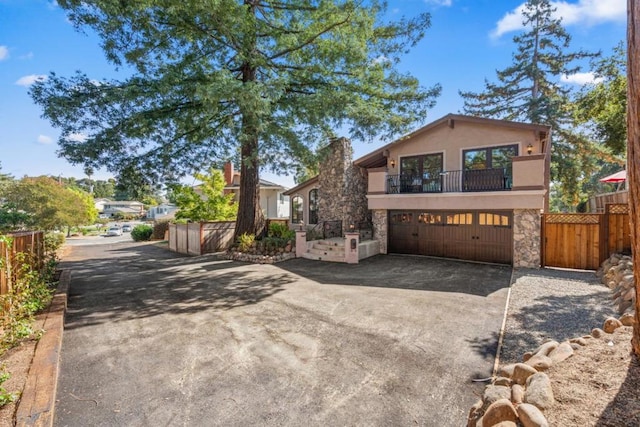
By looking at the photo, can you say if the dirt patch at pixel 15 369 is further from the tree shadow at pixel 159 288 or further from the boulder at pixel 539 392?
the boulder at pixel 539 392

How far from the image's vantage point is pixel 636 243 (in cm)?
282

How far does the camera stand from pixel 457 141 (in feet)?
40.0

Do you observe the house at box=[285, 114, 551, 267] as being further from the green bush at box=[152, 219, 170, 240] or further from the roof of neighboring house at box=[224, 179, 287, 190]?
the green bush at box=[152, 219, 170, 240]

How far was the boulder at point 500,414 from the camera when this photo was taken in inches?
93.3

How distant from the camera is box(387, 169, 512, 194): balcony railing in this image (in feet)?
36.5

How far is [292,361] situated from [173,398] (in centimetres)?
148

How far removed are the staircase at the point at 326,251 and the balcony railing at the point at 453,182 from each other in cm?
357

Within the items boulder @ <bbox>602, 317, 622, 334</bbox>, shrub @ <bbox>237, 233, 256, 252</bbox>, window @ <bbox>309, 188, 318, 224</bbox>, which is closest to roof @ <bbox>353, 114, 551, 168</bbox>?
window @ <bbox>309, 188, 318, 224</bbox>

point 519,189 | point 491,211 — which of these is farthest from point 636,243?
point 491,211

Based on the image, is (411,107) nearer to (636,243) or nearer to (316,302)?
A: (316,302)

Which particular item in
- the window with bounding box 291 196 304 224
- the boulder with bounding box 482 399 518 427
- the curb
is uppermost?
the window with bounding box 291 196 304 224

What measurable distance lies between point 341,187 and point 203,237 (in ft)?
23.9

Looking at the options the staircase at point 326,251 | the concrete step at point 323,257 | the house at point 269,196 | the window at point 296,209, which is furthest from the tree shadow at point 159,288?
the house at point 269,196

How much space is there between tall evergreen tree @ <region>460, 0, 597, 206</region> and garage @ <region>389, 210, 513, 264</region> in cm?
1271
